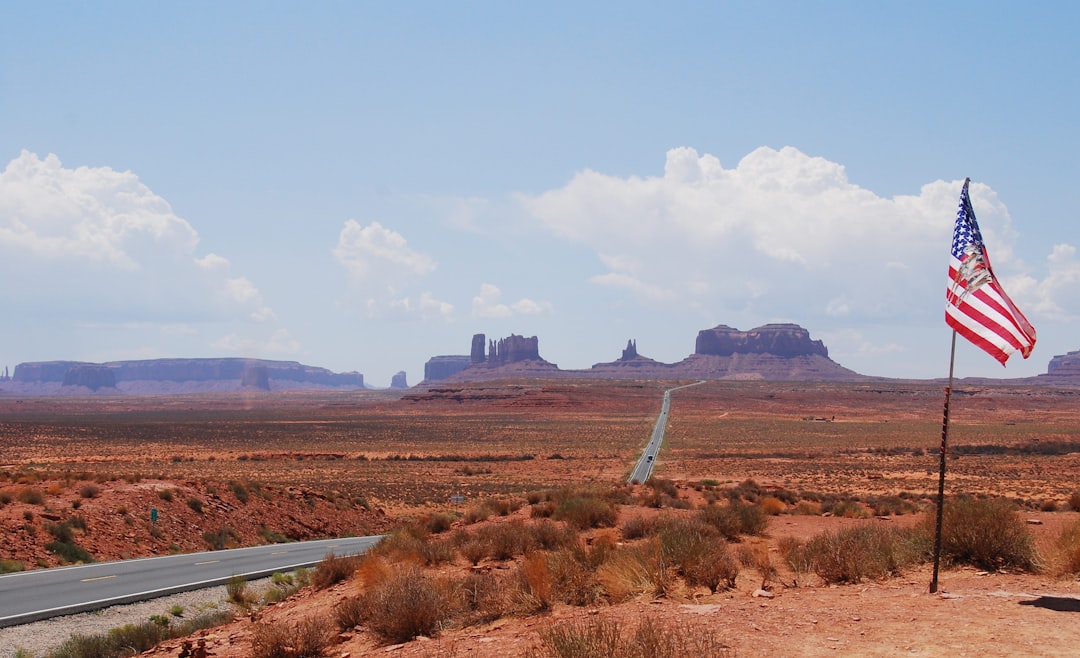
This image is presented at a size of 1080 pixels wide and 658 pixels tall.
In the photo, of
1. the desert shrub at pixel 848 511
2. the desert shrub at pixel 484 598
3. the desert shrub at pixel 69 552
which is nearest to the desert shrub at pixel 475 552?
the desert shrub at pixel 484 598

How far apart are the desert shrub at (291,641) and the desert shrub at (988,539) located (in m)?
9.35

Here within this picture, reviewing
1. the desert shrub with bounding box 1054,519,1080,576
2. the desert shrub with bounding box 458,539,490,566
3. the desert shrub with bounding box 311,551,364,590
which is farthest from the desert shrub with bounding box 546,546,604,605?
the desert shrub with bounding box 1054,519,1080,576

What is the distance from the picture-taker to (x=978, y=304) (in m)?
10.2

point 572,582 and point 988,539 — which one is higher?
point 988,539

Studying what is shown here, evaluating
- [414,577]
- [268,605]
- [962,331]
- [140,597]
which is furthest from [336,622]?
[962,331]

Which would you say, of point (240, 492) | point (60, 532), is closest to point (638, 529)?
point (60, 532)

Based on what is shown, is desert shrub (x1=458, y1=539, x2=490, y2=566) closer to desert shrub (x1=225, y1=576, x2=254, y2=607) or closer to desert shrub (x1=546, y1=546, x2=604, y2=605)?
desert shrub (x1=546, y1=546, x2=604, y2=605)

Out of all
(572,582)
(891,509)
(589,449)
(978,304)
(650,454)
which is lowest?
(589,449)

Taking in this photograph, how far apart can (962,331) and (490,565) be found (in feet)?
28.3

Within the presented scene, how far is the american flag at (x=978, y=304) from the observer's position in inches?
389

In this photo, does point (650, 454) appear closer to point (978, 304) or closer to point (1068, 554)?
point (1068, 554)

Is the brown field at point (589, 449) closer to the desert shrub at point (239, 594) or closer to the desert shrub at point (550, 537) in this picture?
the desert shrub at point (239, 594)

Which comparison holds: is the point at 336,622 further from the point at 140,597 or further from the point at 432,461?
the point at 432,461

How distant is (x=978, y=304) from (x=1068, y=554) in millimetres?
4226
